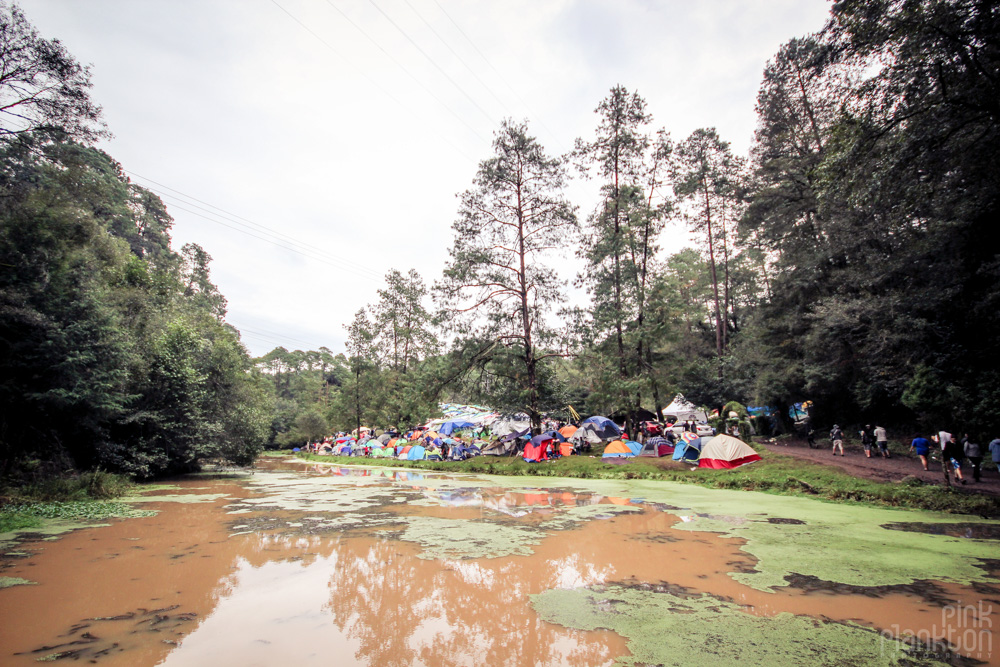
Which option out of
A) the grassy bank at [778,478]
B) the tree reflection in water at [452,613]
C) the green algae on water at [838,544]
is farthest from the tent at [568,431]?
the tree reflection in water at [452,613]

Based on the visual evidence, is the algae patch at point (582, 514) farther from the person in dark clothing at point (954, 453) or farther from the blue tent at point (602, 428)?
the blue tent at point (602, 428)

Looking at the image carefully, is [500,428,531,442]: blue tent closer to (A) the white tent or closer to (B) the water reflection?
(A) the white tent

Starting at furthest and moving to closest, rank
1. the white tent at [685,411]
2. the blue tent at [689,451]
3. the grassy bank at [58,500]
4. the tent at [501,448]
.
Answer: the white tent at [685,411] < the tent at [501,448] < the blue tent at [689,451] < the grassy bank at [58,500]

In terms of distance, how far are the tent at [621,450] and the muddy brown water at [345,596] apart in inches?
374

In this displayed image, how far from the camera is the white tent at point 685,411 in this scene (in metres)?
23.1

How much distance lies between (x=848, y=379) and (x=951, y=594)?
1592cm

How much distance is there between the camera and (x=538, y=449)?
16.2 m

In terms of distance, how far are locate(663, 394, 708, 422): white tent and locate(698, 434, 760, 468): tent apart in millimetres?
11199

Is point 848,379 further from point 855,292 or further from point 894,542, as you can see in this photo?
point 894,542

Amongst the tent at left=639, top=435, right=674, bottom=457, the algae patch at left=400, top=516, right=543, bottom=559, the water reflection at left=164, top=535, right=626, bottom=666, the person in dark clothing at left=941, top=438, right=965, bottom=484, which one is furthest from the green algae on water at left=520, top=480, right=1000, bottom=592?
the tent at left=639, top=435, right=674, bottom=457

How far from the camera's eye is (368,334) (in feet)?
100

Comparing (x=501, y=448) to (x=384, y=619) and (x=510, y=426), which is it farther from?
(x=384, y=619)

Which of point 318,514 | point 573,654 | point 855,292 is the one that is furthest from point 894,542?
point 855,292

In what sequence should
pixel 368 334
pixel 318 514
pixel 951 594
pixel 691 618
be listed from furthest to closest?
pixel 368 334
pixel 318 514
pixel 951 594
pixel 691 618
